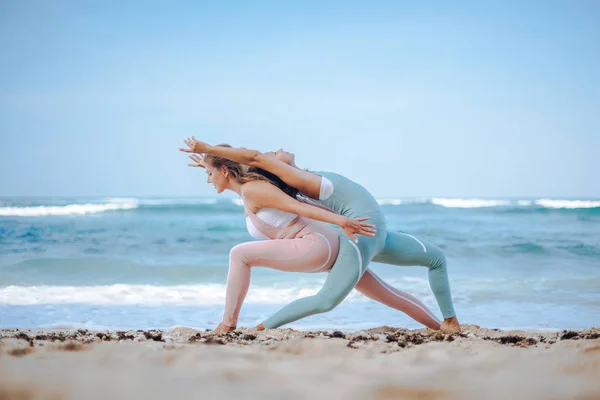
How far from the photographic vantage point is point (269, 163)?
382 cm

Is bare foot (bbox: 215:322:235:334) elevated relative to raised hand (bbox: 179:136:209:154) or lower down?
lower down

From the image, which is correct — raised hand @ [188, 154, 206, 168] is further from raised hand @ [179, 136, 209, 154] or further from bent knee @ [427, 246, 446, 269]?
bent knee @ [427, 246, 446, 269]

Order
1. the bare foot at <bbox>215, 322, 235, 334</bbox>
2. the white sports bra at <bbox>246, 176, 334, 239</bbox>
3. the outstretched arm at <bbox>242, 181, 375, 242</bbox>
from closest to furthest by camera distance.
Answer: the outstretched arm at <bbox>242, 181, 375, 242</bbox>
the white sports bra at <bbox>246, 176, 334, 239</bbox>
the bare foot at <bbox>215, 322, 235, 334</bbox>

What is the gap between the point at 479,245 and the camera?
13.8 metres

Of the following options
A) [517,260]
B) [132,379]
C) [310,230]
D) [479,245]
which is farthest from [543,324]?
[479,245]

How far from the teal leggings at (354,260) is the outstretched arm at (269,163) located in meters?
0.36

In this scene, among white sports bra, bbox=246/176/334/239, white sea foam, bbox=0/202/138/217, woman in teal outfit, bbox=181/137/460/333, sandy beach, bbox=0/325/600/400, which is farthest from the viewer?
white sea foam, bbox=0/202/138/217

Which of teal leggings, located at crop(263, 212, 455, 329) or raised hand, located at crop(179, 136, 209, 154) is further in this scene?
teal leggings, located at crop(263, 212, 455, 329)

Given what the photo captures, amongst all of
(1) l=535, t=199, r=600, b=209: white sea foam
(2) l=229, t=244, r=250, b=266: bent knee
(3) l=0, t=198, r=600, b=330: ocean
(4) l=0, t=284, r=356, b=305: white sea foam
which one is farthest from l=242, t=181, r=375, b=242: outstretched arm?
(1) l=535, t=199, r=600, b=209: white sea foam

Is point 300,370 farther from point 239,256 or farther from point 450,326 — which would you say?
point 450,326

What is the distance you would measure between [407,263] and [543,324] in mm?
2157

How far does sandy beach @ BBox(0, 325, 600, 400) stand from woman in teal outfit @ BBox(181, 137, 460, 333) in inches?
16.3

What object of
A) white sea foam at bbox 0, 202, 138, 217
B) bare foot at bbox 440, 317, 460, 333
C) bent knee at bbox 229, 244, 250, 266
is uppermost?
white sea foam at bbox 0, 202, 138, 217

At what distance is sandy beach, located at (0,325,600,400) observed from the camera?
231cm
